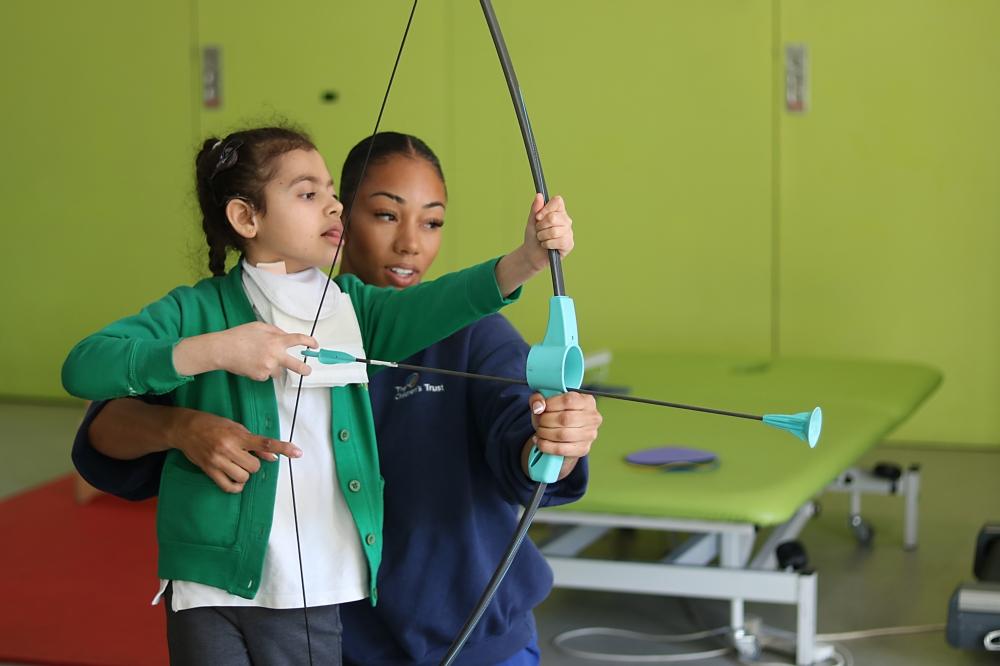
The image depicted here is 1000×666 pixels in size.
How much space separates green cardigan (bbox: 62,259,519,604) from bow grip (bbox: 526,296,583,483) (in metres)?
0.09

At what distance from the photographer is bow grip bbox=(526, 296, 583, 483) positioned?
32.3 inches

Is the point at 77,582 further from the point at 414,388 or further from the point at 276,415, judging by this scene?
the point at 276,415

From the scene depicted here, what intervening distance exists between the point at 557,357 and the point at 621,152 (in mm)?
1724

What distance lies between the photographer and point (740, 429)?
8.68 ft

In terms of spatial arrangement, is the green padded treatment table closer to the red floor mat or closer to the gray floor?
the gray floor

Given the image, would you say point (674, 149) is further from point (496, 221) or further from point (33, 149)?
point (496, 221)

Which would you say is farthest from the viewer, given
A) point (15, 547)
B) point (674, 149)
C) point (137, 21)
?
point (674, 149)

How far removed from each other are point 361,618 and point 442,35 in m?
0.53

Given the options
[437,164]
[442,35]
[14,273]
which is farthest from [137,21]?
[437,164]

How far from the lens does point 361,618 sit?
1143 mm

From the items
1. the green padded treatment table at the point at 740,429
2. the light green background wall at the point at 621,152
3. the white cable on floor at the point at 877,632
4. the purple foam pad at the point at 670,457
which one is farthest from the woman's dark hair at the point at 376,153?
the white cable on floor at the point at 877,632

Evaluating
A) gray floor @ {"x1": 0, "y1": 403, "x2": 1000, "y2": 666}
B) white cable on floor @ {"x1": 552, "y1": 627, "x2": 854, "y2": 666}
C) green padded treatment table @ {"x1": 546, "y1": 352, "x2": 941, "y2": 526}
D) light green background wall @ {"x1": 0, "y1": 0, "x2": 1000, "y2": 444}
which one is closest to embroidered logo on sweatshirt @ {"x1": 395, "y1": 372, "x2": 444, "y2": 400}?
light green background wall @ {"x1": 0, "y1": 0, "x2": 1000, "y2": 444}

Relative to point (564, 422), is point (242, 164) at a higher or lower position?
higher

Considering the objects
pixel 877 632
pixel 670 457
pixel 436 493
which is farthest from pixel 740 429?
pixel 436 493
